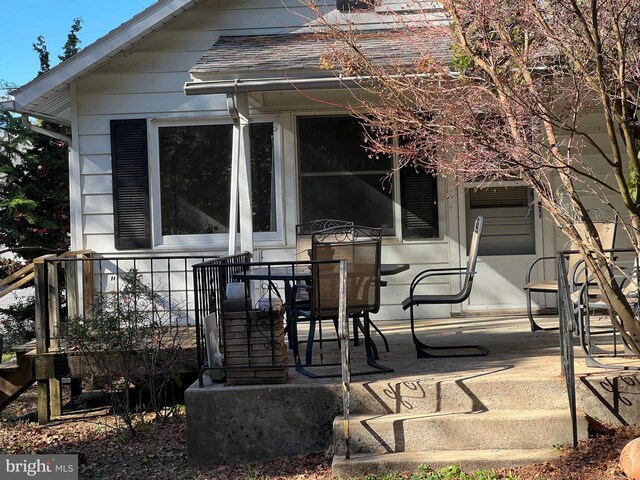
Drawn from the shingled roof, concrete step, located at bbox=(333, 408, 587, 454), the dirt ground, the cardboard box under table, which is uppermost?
the shingled roof

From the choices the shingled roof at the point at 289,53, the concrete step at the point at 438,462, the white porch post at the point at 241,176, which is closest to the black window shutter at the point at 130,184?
the shingled roof at the point at 289,53

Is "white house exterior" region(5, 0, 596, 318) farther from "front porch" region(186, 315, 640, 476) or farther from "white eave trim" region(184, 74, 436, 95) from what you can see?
"front porch" region(186, 315, 640, 476)

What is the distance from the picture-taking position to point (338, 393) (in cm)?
523

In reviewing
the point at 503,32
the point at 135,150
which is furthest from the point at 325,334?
the point at 503,32

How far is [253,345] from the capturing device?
5.37 m

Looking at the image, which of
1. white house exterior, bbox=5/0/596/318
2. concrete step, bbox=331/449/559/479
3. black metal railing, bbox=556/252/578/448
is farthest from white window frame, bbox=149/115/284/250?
concrete step, bbox=331/449/559/479

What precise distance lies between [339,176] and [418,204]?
37.5 inches

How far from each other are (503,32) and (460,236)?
4.27 metres

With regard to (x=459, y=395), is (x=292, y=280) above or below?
above

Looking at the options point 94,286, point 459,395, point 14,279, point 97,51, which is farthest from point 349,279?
point 97,51

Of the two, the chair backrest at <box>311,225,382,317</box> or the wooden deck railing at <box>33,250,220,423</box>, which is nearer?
the chair backrest at <box>311,225,382,317</box>

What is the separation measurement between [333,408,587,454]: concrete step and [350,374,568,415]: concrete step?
0.53ft

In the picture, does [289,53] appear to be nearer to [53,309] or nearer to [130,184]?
[130,184]

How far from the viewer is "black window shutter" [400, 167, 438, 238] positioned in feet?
28.5
